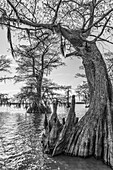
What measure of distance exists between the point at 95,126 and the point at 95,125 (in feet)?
0.10

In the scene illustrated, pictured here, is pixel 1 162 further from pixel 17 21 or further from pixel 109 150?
pixel 17 21

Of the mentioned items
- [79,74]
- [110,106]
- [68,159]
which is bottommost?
[68,159]

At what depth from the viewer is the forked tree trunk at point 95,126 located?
13.2 feet

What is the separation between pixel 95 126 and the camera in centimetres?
427

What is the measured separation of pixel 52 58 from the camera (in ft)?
66.7

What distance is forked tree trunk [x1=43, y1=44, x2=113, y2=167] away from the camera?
4012 mm

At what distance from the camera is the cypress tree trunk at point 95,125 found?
4.01 meters

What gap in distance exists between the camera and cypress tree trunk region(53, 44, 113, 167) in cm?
401

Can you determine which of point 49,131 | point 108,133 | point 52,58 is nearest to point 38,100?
point 52,58

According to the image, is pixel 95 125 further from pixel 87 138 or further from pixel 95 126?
pixel 87 138

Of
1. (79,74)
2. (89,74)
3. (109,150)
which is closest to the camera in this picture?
A: (109,150)

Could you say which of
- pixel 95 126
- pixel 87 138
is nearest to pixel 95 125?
pixel 95 126

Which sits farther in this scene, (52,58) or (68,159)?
(52,58)

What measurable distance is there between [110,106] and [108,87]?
682 millimetres
